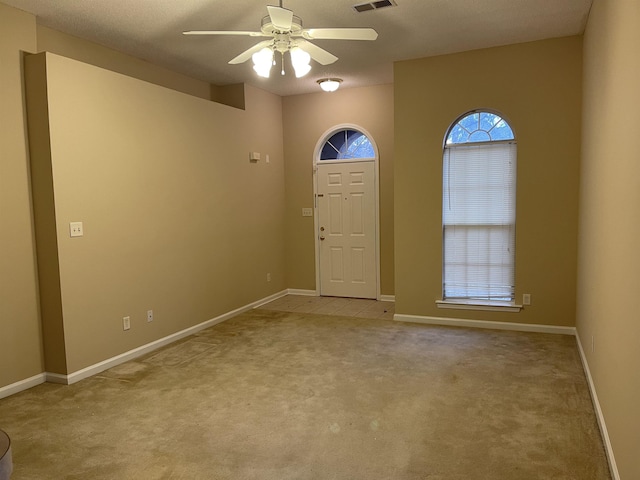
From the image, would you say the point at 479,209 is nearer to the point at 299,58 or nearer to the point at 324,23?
the point at 324,23

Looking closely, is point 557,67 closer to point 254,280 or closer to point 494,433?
point 494,433

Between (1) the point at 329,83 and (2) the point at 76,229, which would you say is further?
(1) the point at 329,83

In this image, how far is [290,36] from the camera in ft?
10.3

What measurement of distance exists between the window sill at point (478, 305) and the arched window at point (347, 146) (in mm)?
2362

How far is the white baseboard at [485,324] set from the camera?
189 inches

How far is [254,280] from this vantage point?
20.8 feet

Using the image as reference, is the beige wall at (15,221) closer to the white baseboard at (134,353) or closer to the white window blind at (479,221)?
the white baseboard at (134,353)

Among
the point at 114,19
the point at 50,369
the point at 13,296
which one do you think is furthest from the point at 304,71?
the point at 50,369

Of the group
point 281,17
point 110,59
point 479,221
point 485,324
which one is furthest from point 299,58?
point 485,324

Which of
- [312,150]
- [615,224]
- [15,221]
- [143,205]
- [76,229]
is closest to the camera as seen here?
[615,224]

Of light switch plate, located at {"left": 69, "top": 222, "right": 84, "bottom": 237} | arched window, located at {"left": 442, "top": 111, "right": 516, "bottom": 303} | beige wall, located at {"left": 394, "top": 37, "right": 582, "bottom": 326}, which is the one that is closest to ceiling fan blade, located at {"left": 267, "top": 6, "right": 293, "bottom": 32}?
light switch plate, located at {"left": 69, "top": 222, "right": 84, "bottom": 237}

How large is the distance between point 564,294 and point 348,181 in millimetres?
3147

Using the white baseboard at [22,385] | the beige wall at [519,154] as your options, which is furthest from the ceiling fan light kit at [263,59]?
the white baseboard at [22,385]

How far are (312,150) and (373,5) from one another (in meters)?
3.25
